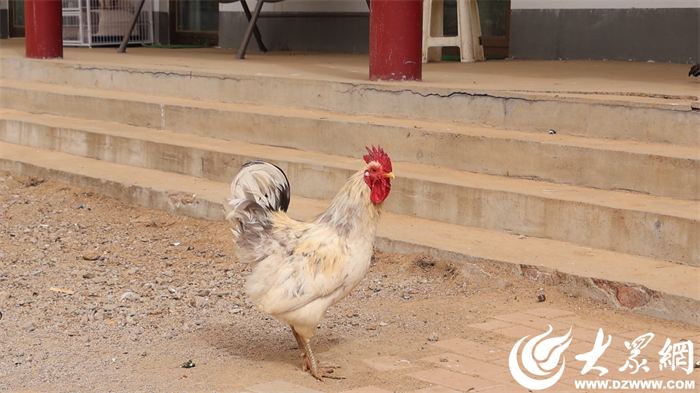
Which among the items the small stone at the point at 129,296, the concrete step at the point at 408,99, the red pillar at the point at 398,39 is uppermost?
the red pillar at the point at 398,39

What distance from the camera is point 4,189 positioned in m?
7.98

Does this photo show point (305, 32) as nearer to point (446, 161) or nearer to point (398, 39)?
point (398, 39)

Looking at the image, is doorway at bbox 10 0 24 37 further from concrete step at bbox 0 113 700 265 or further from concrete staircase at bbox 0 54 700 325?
concrete step at bbox 0 113 700 265

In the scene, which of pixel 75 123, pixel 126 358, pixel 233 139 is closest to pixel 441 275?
pixel 126 358

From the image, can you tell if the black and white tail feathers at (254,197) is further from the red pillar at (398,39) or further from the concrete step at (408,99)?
the red pillar at (398,39)

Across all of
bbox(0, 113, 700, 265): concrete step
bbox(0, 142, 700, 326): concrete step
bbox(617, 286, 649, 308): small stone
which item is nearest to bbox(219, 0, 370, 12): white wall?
bbox(0, 113, 700, 265): concrete step

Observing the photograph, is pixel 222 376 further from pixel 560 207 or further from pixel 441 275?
pixel 560 207

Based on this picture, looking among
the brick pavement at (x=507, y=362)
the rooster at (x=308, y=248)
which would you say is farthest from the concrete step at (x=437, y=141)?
the rooster at (x=308, y=248)

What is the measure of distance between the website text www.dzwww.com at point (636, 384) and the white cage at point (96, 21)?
38.2 feet

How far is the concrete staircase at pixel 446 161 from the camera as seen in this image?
4977 millimetres

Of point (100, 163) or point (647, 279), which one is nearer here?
point (647, 279)

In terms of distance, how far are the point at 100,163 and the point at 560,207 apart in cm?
467

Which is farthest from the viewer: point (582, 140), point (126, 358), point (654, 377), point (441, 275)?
point (582, 140)

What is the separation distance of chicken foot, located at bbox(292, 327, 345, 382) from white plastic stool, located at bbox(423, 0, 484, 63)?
656 cm
